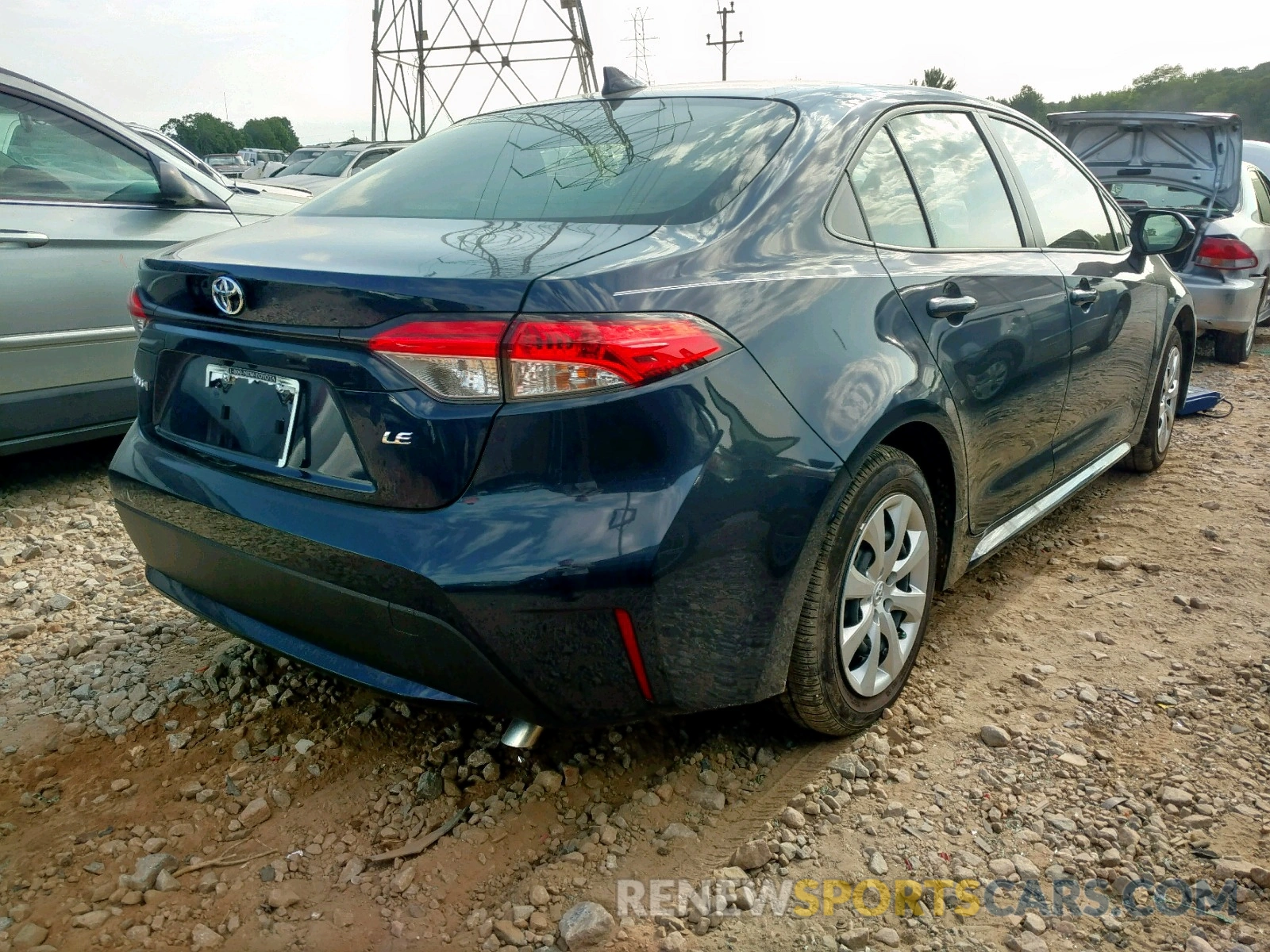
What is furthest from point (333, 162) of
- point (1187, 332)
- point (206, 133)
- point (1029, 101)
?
point (206, 133)

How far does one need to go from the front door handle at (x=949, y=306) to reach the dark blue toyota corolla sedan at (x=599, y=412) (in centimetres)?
1

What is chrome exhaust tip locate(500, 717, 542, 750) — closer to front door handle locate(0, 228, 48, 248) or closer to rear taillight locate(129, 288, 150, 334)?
rear taillight locate(129, 288, 150, 334)

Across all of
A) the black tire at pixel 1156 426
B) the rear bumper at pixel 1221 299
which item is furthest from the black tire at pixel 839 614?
the rear bumper at pixel 1221 299

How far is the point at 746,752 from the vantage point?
248cm

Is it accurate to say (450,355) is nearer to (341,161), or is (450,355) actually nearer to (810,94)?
(810,94)

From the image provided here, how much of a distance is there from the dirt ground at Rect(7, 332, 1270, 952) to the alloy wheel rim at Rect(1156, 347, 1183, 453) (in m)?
1.50

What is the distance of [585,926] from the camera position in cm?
191

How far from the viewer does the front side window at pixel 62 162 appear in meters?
3.95

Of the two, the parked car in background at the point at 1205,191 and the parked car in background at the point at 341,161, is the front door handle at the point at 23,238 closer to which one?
the parked car in background at the point at 1205,191

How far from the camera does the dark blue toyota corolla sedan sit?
1819 mm

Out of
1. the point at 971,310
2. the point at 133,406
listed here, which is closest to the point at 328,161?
the point at 133,406

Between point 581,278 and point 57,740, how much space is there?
5.89 ft

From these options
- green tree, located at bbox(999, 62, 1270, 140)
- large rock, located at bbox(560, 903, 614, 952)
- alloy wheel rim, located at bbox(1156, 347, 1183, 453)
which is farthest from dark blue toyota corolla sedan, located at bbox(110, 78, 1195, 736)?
green tree, located at bbox(999, 62, 1270, 140)

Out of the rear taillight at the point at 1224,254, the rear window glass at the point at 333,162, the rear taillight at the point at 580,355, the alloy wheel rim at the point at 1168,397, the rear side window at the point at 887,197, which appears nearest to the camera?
the rear taillight at the point at 580,355
